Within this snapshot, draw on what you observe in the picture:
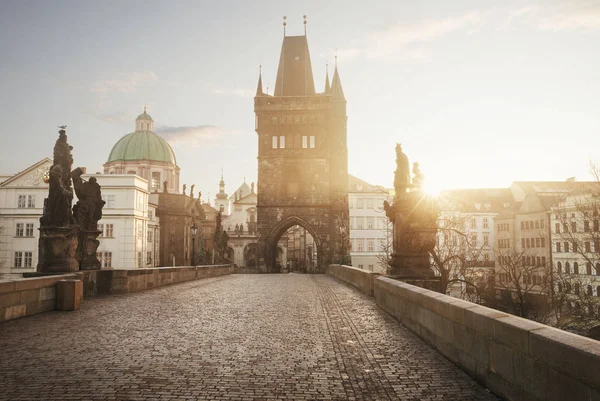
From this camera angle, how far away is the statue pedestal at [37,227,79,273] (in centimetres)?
1210

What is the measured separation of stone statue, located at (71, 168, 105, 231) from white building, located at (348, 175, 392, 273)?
58.0 meters

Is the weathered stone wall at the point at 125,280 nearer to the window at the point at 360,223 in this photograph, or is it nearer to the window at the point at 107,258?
the window at the point at 107,258

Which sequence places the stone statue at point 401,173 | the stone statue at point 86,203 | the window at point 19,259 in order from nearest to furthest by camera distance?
1. the stone statue at point 401,173
2. the stone statue at point 86,203
3. the window at point 19,259

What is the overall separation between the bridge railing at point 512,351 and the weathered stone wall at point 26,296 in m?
6.42

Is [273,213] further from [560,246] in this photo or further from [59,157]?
[59,157]

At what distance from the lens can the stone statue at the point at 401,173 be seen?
13.9 meters

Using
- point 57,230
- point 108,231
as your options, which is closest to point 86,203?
point 57,230

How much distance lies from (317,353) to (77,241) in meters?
8.81

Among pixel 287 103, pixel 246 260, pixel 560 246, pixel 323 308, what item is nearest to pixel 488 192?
pixel 560 246

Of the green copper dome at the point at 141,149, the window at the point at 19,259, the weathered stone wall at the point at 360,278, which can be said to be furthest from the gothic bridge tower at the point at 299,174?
the green copper dome at the point at 141,149

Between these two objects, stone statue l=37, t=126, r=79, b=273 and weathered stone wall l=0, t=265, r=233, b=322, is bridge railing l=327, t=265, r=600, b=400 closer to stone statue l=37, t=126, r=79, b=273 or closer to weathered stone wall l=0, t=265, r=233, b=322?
weathered stone wall l=0, t=265, r=233, b=322

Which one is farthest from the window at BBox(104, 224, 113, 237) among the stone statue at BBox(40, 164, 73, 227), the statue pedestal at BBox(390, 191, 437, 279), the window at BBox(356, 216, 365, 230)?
the statue pedestal at BBox(390, 191, 437, 279)

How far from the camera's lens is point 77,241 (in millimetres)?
13117

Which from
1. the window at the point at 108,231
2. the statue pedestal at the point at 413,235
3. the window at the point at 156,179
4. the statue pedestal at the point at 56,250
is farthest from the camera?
the window at the point at 156,179
